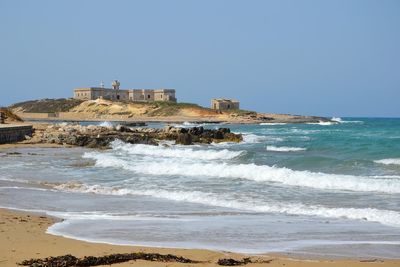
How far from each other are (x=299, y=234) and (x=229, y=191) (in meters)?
6.09

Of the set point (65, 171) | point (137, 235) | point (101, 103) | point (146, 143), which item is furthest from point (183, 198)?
point (101, 103)

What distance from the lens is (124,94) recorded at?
130 meters

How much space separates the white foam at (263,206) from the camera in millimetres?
11282

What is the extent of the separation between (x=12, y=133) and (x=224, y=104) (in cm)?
8553

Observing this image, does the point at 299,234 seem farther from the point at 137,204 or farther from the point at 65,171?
the point at 65,171

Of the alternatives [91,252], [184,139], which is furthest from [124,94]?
[91,252]

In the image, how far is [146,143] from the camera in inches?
1455

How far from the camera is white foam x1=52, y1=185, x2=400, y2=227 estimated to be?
444 inches

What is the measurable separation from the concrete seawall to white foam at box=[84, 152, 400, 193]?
42.3ft

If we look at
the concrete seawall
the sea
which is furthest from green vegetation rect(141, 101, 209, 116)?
the sea

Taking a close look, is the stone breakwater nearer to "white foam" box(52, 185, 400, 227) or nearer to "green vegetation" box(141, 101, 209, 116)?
"white foam" box(52, 185, 400, 227)

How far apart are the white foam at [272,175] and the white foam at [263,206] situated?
3747 millimetres

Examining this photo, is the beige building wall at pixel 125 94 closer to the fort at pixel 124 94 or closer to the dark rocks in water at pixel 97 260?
the fort at pixel 124 94

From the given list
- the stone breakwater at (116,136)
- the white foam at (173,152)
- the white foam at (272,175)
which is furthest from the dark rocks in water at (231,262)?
the stone breakwater at (116,136)
